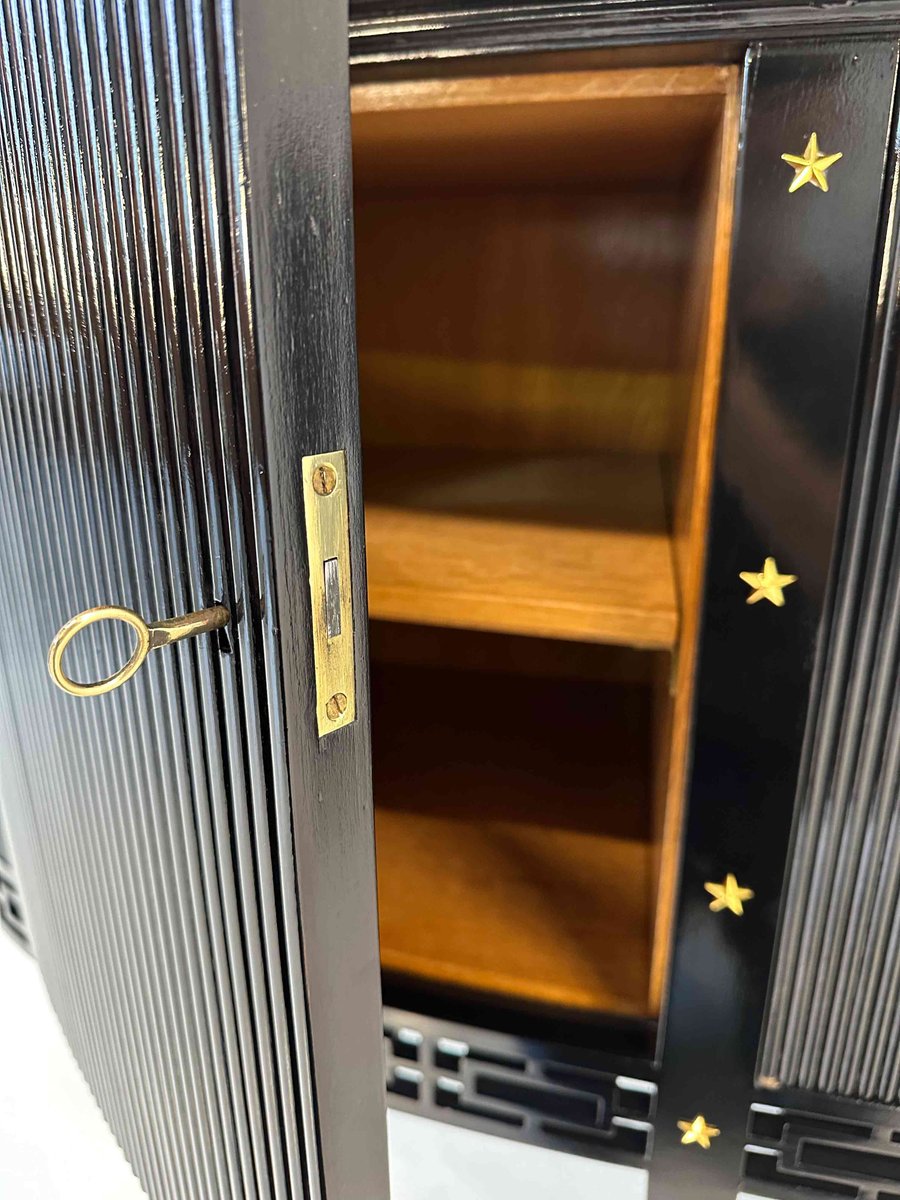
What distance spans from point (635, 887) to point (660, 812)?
6 cm

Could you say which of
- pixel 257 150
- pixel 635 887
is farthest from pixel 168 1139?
pixel 257 150

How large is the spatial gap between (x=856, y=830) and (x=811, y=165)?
30cm

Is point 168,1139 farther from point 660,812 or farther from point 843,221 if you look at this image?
point 843,221

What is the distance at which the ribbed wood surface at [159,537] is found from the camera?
24 centimetres

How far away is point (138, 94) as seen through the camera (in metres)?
0.24

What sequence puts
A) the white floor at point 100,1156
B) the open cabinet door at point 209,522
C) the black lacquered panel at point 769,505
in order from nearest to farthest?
the open cabinet door at point 209,522, the black lacquered panel at point 769,505, the white floor at point 100,1156

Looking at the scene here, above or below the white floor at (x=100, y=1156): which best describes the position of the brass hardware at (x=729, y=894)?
above

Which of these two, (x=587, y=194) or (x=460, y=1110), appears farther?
(x=587, y=194)

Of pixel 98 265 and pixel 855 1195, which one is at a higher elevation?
pixel 98 265

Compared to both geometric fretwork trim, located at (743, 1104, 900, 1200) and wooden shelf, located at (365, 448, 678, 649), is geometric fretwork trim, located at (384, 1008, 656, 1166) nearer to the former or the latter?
geometric fretwork trim, located at (743, 1104, 900, 1200)

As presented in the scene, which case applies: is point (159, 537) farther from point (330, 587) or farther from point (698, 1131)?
point (698, 1131)

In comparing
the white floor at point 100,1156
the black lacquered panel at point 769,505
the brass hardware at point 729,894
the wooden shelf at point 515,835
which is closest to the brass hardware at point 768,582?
the black lacquered panel at point 769,505

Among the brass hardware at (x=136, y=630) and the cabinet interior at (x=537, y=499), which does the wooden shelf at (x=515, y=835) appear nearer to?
the cabinet interior at (x=537, y=499)

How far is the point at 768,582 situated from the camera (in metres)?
0.39
